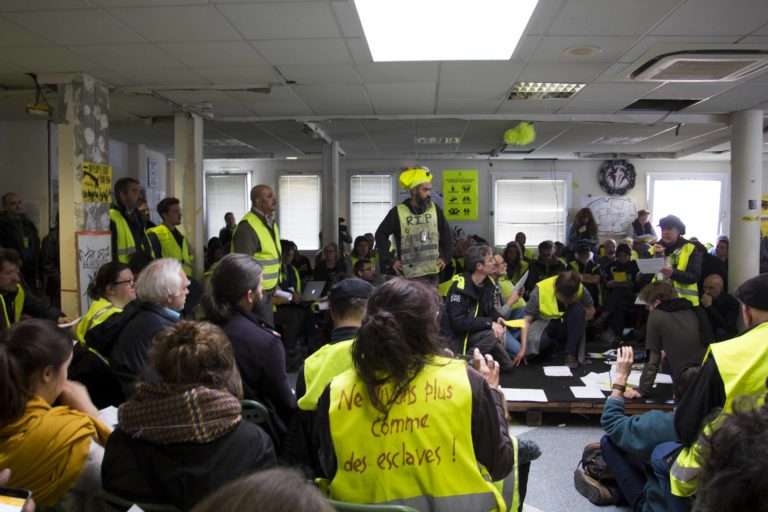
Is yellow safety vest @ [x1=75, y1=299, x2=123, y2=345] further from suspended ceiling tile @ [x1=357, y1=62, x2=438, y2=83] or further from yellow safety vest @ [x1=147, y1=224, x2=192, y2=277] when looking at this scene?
suspended ceiling tile @ [x1=357, y1=62, x2=438, y2=83]

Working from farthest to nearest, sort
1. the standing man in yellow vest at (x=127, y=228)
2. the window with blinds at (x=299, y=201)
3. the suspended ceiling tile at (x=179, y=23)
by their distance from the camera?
the window with blinds at (x=299, y=201)
the standing man in yellow vest at (x=127, y=228)
the suspended ceiling tile at (x=179, y=23)

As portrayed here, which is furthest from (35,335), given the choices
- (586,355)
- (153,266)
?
(586,355)

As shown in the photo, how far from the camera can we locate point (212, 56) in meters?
4.13

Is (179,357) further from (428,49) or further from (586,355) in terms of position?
(586,355)

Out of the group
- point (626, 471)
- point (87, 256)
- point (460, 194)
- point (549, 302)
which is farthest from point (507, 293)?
point (460, 194)

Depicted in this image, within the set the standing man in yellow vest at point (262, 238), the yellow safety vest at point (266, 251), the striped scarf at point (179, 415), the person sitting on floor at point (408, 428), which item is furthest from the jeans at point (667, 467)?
the yellow safety vest at point (266, 251)

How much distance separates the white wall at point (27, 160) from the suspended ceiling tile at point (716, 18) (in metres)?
6.88

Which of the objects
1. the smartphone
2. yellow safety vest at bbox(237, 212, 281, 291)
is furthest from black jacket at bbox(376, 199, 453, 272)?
the smartphone

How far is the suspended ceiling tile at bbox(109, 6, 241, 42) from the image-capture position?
10.7 feet

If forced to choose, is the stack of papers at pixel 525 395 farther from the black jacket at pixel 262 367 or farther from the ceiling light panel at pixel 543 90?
the ceiling light panel at pixel 543 90

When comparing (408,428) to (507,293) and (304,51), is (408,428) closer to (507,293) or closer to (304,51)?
(304,51)

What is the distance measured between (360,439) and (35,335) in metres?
1.02

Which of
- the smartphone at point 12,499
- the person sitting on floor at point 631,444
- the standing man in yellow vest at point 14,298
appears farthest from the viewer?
the standing man in yellow vest at point 14,298

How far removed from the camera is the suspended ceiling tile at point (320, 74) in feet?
14.5
